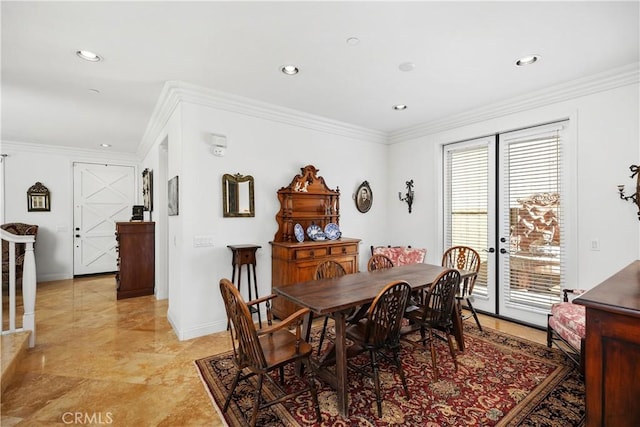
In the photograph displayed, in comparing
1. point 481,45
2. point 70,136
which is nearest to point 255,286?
point 481,45

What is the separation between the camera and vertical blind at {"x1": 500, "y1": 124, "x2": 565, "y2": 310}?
3.49m

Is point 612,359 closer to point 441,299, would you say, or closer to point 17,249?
point 441,299

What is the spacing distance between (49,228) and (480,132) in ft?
26.5

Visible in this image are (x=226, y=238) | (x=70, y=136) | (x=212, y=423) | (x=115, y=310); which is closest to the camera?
(x=212, y=423)

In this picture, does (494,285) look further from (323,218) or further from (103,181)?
(103,181)

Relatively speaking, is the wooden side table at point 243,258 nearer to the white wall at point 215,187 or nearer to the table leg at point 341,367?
the white wall at point 215,187

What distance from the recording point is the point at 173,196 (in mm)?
3748

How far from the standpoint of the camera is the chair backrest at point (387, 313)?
203cm

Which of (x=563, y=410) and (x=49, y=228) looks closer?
(x=563, y=410)

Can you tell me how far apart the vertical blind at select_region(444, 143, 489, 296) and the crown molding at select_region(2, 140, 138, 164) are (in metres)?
6.79

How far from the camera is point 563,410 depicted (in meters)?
2.10

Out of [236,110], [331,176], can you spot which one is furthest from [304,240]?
[236,110]

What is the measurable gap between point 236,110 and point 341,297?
8.60 feet

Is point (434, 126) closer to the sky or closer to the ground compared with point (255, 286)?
closer to the sky
